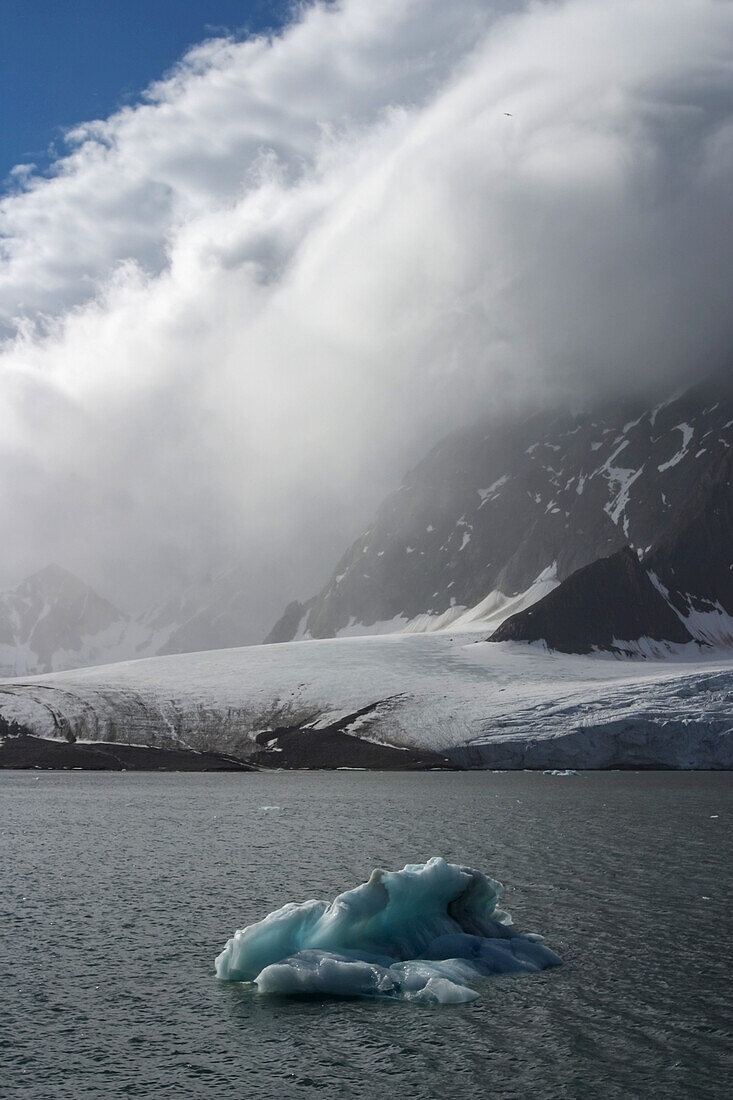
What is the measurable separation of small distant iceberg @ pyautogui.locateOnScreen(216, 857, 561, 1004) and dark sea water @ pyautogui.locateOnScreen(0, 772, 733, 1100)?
606 millimetres

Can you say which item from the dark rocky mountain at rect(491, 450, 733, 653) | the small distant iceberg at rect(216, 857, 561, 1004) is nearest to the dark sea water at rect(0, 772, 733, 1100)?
the small distant iceberg at rect(216, 857, 561, 1004)

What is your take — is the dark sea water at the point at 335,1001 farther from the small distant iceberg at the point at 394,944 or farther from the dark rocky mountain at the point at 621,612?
the dark rocky mountain at the point at 621,612

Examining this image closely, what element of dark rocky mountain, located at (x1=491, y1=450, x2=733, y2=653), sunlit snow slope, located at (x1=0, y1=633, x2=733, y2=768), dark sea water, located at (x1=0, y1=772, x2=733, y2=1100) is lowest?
dark sea water, located at (x1=0, y1=772, x2=733, y2=1100)

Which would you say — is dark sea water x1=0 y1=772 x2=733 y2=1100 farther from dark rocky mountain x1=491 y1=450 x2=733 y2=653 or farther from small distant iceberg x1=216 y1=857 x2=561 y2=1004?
dark rocky mountain x1=491 y1=450 x2=733 y2=653

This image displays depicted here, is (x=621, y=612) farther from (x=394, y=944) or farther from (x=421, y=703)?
(x=394, y=944)

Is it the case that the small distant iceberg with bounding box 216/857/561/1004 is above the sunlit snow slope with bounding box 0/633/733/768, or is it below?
below

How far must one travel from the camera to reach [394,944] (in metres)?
25.0

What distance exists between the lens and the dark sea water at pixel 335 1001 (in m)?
17.8

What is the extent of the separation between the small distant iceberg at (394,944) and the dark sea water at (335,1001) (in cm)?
61

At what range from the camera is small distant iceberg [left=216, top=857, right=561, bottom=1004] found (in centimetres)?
2255

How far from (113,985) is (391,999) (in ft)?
22.2

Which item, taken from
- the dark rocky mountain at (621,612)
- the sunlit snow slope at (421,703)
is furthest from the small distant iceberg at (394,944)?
the dark rocky mountain at (621,612)

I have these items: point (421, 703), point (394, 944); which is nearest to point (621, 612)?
point (421, 703)

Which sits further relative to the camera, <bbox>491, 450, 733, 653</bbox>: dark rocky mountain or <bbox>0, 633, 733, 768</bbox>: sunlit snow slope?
<bbox>491, 450, 733, 653</bbox>: dark rocky mountain
